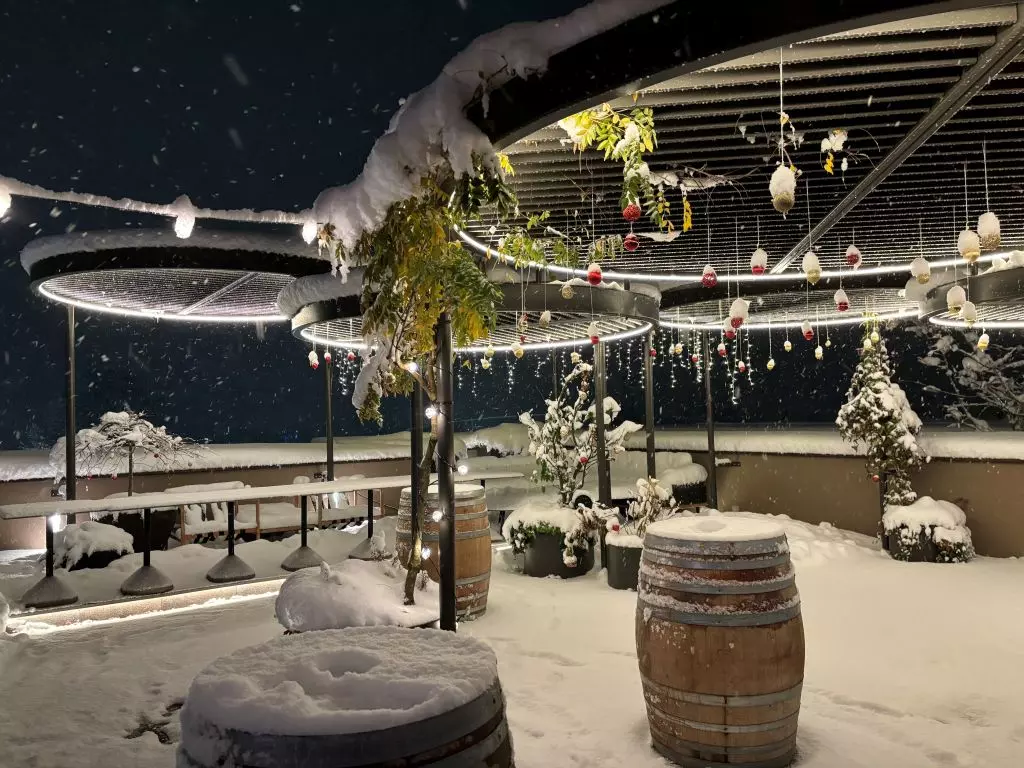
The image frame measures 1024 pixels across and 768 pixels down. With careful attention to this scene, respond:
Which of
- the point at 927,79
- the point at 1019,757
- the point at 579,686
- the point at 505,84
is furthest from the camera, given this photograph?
the point at 579,686

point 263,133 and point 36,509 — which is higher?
point 263,133

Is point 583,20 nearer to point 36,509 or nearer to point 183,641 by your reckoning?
point 183,641

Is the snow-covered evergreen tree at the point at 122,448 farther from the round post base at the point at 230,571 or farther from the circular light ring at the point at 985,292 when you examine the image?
the circular light ring at the point at 985,292

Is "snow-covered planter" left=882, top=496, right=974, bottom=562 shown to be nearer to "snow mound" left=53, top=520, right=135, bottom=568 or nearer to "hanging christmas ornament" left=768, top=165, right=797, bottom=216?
"hanging christmas ornament" left=768, top=165, right=797, bottom=216

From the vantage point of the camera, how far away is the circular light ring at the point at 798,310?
346 inches

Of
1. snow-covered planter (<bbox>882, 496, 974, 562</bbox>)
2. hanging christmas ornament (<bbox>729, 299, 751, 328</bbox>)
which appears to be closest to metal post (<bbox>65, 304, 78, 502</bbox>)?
hanging christmas ornament (<bbox>729, 299, 751, 328</bbox>)

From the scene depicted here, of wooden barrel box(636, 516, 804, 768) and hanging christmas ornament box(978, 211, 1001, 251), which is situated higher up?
hanging christmas ornament box(978, 211, 1001, 251)

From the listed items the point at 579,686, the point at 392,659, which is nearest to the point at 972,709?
the point at 579,686

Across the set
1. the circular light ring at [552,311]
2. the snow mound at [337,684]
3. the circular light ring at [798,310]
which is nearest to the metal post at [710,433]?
the circular light ring at [798,310]

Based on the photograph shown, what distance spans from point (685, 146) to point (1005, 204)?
3.04 metres

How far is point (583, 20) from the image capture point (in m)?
2.51

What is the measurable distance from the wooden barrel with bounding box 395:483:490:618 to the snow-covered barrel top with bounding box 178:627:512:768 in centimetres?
364

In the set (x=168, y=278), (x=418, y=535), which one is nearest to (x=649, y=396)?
(x=418, y=535)

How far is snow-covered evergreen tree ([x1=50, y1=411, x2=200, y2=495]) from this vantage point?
10.6 m
